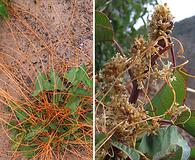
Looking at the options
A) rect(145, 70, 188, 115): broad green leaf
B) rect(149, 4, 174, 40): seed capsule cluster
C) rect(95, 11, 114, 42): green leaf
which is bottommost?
rect(145, 70, 188, 115): broad green leaf

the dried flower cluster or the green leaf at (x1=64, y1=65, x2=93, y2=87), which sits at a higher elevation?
the dried flower cluster

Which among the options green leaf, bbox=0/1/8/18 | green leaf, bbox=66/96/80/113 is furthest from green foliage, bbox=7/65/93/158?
green leaf, bbox=0/1/8/18

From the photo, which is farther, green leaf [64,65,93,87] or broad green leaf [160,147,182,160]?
green leaf [64,65,93,87]

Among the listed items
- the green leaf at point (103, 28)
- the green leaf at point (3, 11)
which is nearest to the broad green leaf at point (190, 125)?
the green leaf at point (103, 28)

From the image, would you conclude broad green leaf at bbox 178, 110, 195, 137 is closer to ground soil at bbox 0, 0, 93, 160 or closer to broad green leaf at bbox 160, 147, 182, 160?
broad green leaf at bbox 160, 147, 182, 160

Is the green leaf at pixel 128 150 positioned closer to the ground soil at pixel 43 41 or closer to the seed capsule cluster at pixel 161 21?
the seed capsule cluster at pixel 161 21

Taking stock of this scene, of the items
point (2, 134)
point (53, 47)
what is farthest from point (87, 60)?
A: point (2, 134)

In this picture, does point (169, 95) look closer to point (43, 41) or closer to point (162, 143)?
point (162, 143)

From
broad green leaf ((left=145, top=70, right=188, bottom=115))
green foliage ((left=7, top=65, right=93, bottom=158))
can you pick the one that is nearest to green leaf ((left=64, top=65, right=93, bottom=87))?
green foliage ((left=7, top=65, right=93, bottom=158))

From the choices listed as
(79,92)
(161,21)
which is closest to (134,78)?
(161,21)
